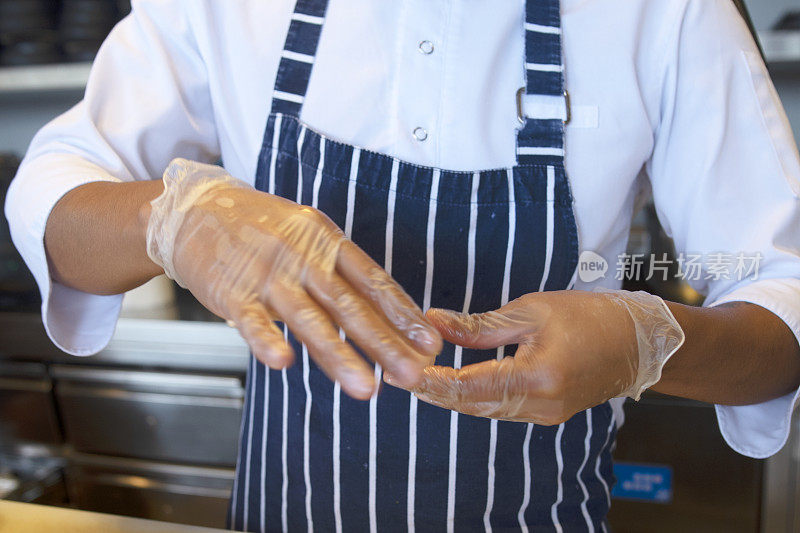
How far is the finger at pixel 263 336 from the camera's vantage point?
479 mm

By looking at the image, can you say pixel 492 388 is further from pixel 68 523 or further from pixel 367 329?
pixel 68 523

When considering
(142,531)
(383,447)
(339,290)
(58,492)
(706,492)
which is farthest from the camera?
(58,492)

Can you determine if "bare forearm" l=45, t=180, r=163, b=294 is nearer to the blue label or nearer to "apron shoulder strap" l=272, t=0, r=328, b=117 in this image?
"apron shoulder strap" l=272, t=0, r=328, b=117

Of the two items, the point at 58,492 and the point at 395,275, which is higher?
the point at 395,275

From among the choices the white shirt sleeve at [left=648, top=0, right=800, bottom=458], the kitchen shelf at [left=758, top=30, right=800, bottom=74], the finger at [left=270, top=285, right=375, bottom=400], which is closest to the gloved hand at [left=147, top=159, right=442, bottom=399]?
the finger at [left=270, top=285, right=375, bottom=400]

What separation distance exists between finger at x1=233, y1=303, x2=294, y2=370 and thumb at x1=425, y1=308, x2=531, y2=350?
18 centimetres

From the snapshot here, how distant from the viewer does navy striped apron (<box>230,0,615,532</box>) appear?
80 cm

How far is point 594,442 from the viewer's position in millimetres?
861

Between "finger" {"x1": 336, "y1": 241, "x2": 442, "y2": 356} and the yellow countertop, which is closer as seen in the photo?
"finger" {"x1": 336, "y1": 241, "x2": 442, "y2": 356}

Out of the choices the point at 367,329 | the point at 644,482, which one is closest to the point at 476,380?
the point at 367,329

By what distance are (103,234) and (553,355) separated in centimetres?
51

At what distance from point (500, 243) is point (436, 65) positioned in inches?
9.5

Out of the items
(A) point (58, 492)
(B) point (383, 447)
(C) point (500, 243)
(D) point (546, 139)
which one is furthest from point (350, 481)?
(A) point (58, 492)

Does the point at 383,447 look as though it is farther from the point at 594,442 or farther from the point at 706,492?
the point at 706,492
